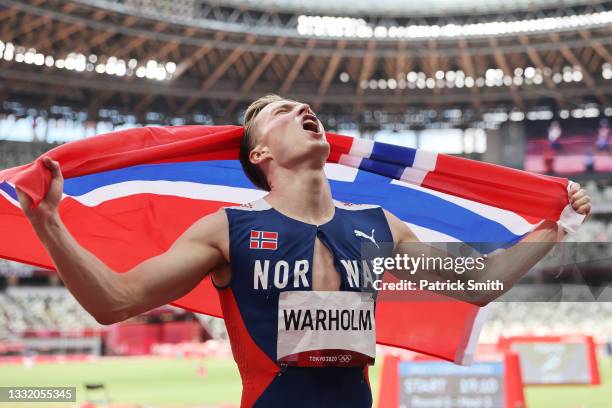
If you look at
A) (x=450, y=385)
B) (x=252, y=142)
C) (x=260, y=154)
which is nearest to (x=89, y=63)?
(x=450, y=385)

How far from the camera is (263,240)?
2.84 metres

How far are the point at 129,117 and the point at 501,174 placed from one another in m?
37.3

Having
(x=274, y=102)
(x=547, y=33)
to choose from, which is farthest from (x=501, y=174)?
(x=547, y=33)

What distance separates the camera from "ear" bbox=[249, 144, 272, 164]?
10.4ft

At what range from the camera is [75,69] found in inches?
1332

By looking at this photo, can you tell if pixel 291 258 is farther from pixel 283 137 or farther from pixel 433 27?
pixel 433 27

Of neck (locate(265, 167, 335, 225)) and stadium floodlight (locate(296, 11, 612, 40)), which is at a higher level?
stadium floodlight (locate(296, 11, 612, 40))

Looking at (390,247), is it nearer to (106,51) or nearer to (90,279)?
(90,279)

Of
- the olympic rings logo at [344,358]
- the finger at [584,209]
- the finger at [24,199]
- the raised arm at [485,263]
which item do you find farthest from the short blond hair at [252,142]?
the finger at [584,209]

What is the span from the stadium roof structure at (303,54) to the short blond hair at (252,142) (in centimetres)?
2564

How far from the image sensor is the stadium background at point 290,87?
2823cm

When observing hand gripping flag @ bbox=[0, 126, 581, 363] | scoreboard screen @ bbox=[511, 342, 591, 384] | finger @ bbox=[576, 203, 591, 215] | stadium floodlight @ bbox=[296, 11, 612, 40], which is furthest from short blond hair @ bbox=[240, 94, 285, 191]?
stadium floodlight @ bbox=[296, 11, 612, 40]

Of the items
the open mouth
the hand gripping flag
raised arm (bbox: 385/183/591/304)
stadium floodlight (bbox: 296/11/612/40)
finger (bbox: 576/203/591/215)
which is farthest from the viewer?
stadium floodlight (bbox: 296/11/612/40)

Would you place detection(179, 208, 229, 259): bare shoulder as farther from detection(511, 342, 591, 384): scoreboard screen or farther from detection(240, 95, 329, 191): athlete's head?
detection(511, 342, 591, 384): scoreboard screen
